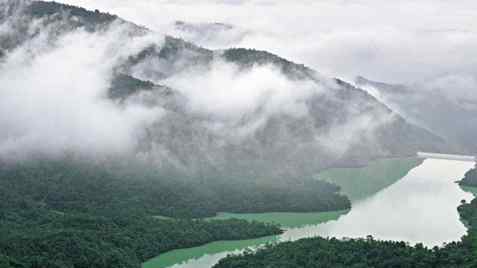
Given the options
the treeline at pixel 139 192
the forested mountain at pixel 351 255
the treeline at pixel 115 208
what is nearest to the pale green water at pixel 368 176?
the treeline at pixel 115 208

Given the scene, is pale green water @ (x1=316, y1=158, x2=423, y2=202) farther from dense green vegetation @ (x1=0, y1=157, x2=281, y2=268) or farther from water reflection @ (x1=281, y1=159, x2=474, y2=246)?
dense green vegetation @ (x1=0, y1=157, x2=281, y2=268)

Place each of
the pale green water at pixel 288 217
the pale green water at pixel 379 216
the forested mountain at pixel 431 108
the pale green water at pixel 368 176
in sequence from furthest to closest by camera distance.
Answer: the forested mountain at pixel 431 108 < the pale green water at pixel 368 176 < the pale green water at pixel 288 217 < the pale green water at pixel 379 216

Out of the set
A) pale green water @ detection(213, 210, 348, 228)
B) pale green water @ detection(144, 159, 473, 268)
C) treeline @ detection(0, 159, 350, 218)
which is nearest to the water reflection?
pale green water @ detection(144, 159, 473, 268)

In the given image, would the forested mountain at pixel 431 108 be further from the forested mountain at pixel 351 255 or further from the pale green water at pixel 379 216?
the forested mountain at pixel 351 255

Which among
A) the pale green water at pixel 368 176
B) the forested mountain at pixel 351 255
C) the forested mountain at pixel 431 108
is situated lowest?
the forested mountain at pixel 351 255

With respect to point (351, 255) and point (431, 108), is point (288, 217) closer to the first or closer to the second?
point (351, 255)

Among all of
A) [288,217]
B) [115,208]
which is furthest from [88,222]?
[288,217]
